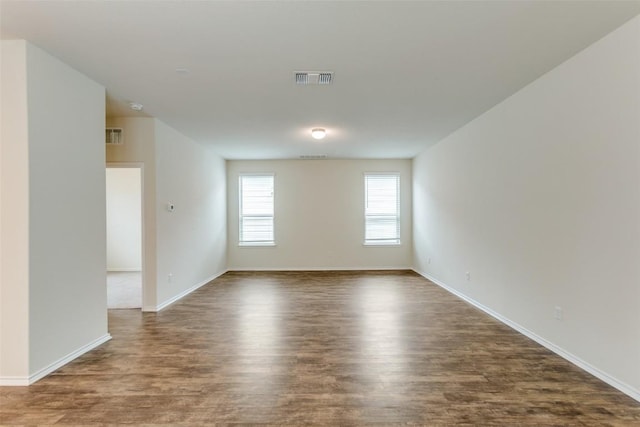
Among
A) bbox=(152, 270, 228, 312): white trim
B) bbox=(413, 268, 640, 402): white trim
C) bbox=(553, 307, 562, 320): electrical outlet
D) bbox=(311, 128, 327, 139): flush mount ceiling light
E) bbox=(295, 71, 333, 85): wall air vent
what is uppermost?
bbox=(295, 71, 333, 85): wall air vent

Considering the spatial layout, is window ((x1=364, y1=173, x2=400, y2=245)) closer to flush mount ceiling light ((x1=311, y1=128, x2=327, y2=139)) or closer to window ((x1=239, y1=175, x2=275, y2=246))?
window ((x1=239, y1=175, x2=275, y2=246))

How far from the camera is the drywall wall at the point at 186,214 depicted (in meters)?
4.71

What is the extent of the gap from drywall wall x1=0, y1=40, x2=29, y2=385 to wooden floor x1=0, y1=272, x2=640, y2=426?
0.27m

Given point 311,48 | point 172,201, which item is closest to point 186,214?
point 172,201

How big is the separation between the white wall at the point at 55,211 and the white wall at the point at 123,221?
18.6 feet

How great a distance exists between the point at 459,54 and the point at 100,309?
4167 millimetres

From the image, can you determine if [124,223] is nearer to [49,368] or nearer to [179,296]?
[179,296]

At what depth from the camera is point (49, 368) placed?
9.03 feet

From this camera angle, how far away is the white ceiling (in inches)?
85.6

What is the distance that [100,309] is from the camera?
133 inches

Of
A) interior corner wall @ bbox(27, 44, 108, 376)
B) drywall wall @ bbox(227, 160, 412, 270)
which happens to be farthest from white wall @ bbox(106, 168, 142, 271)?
interior corner wall @ bbox(27, 44, 108, 376)

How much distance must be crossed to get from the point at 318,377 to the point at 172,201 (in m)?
3.59

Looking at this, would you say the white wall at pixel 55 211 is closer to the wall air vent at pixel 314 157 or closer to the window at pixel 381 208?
the wall air vent at pixel 314 157

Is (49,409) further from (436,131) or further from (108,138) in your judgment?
(436,131)
